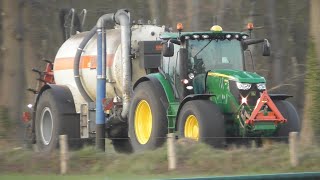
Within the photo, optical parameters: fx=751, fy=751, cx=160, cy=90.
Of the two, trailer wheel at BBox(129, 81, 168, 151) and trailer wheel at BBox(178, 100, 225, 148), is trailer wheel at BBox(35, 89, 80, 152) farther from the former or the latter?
trailer wheel at BBox(178, 100, 225, 148)

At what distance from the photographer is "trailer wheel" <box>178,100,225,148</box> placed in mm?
15438

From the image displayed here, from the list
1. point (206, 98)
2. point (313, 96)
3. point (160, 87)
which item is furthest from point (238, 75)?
point (313, 96)

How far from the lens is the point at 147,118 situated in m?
17.7

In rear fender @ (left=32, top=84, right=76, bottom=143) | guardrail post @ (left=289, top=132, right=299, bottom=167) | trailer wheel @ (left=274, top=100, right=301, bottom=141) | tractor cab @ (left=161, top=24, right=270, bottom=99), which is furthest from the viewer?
rear fender @ (left=32, top=84, right=76, bottom=143)

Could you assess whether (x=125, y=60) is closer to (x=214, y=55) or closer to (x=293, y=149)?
(x=214, y=55)

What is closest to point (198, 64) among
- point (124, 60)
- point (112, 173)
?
point (124, 60)

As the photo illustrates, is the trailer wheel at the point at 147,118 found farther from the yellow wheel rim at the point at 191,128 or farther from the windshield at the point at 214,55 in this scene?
the windshield at the point at 214,55

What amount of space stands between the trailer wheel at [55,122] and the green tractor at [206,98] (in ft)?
7.39

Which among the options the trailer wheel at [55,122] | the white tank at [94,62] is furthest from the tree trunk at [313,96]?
the trailer wheel at [55,122]

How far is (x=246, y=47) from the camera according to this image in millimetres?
17375

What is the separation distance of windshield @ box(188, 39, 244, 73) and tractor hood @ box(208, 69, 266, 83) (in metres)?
0.45

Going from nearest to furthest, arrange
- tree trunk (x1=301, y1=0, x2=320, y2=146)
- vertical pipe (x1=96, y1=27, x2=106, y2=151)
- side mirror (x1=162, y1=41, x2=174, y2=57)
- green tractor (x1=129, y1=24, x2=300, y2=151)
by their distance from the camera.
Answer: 1. green tractor (x1=129, y1=24, x2=300, y2=151)
2. side mirror (x1=162, y1=41, x2=174, y2=57)
3. tree trunk (x1=301, y1=0, x2=320, y2=146)
4. vertical pipe (x1=96, y1=27, x2=106, y2=151)

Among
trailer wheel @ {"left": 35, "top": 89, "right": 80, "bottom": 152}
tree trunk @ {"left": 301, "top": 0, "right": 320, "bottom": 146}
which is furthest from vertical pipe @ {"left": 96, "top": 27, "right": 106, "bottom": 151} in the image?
tree trunk @ {"left": 301, "top": 0, "right": 320, "bottom": 146}

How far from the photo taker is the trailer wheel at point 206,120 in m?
15.4
